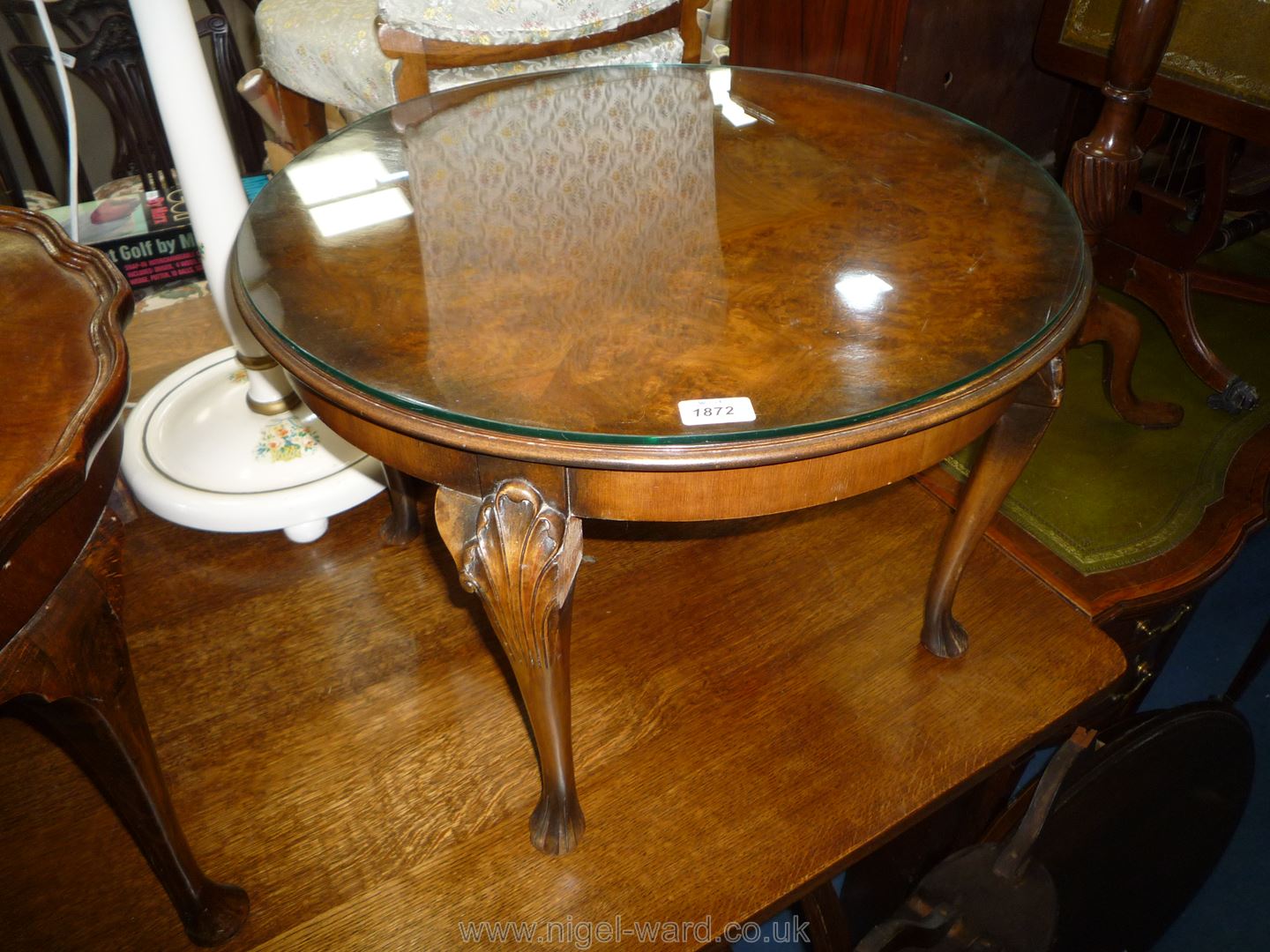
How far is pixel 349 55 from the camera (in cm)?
152

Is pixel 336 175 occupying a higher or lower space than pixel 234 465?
higher

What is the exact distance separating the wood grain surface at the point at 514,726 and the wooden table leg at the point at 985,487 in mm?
38

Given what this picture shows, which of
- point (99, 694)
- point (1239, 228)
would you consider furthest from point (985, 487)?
point (1239, 228)

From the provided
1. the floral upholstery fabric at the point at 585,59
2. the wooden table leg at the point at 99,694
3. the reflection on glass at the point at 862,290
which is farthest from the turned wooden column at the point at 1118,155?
the wooden table leg at the point at 99,694

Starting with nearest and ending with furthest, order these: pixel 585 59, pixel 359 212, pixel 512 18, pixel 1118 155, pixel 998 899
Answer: pixel 359 212, pixel 998 899, pixel 1118 155, pixel 512 18, pixel 585 59

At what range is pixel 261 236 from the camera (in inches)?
29.3

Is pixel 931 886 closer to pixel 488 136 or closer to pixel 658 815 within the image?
pixel 658 815

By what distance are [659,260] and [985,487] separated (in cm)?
37

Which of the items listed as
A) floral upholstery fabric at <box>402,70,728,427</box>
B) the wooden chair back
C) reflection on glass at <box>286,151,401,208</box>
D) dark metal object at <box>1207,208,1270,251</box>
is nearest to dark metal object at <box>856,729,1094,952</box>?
floral upholstery fabric at <box>402,70,728,427</box>

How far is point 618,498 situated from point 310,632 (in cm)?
59

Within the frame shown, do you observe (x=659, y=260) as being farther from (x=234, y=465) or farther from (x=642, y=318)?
(x=234, y=465)

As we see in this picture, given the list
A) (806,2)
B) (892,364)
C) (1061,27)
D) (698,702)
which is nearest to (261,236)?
(892,364)

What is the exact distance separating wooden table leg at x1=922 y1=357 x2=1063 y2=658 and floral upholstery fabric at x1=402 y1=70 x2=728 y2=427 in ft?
0.93

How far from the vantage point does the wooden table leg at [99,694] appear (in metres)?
0.52
